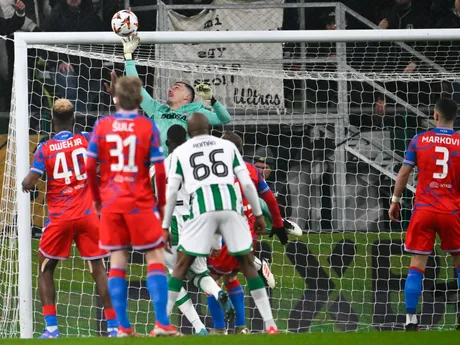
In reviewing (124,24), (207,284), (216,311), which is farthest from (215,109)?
(216,311)

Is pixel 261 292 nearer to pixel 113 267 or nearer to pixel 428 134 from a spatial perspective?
pixel 113 267

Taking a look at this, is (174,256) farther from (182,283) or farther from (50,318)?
(50,318)

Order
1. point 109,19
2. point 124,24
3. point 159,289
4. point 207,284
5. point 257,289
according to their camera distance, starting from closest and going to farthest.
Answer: point 159,289, point 257,289, point 207,284, point 124,24, point 109,19

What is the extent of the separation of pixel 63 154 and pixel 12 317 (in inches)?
99.8

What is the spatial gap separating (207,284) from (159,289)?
72.3 inches

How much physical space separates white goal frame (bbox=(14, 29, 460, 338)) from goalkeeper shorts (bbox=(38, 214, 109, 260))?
32.5 inches

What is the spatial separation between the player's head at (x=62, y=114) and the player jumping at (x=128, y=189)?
166 centimetres

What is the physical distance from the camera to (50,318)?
356 inches

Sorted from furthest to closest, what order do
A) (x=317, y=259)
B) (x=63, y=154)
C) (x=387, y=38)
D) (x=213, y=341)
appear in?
(x=317, y=259)
(x=387, y=38)
(x=63, y=154)
(x=213, y=341)

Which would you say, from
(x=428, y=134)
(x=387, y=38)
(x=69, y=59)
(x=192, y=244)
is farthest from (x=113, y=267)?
(x=69, y=59)

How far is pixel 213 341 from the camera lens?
7.20m

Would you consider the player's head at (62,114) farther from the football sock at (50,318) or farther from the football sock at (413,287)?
the football sock at (413,287)

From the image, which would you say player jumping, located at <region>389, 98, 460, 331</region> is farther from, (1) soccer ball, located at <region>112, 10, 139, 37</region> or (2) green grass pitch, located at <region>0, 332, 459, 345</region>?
(1) soccer ball, located at <region>112, 10, 139, 37</region>

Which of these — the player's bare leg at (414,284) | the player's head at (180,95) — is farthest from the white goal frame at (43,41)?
the player's bare leg at (414,284)
